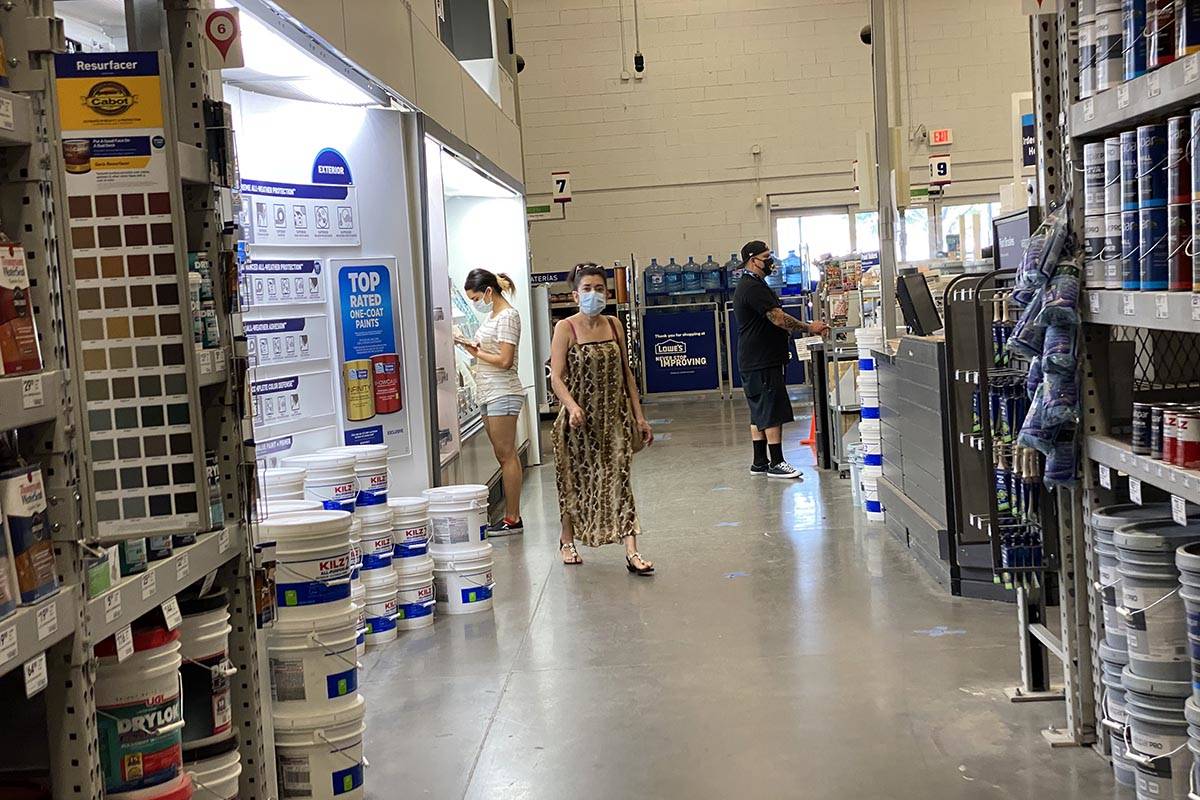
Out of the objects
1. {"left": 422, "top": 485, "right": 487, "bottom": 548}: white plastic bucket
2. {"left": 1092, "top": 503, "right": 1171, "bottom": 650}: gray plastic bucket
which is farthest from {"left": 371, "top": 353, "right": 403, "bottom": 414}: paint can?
{"left": 1092, "top": 503, "right": 1171, "bottom": 650}: gray plastic bucket

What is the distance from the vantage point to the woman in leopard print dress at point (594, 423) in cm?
659

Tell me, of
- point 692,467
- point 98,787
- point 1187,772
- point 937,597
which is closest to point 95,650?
point 98,787

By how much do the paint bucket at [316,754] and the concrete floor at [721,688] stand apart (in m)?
0.27

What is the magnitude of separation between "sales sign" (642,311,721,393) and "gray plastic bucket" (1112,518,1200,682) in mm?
13965

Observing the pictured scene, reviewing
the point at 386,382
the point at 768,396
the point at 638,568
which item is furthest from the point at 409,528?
the point at 768,396

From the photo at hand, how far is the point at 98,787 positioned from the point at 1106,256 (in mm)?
2810

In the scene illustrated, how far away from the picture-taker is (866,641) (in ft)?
16.9

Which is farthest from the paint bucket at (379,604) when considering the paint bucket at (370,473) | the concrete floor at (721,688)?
the paint bucket at (370,473)

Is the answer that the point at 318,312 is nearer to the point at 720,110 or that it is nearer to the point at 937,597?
the point at 937,597

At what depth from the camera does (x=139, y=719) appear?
241cm

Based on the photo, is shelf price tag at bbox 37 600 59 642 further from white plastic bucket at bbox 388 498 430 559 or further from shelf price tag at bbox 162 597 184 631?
white plastic bucket at bbox 388 498 430 559

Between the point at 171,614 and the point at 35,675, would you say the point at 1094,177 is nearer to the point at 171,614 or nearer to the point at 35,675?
the point at 171,614

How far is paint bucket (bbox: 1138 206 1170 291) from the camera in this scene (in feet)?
9.84

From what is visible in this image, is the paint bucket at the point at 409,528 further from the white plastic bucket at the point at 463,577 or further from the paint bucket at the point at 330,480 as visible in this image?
the paint bucket at the point at 330,480
